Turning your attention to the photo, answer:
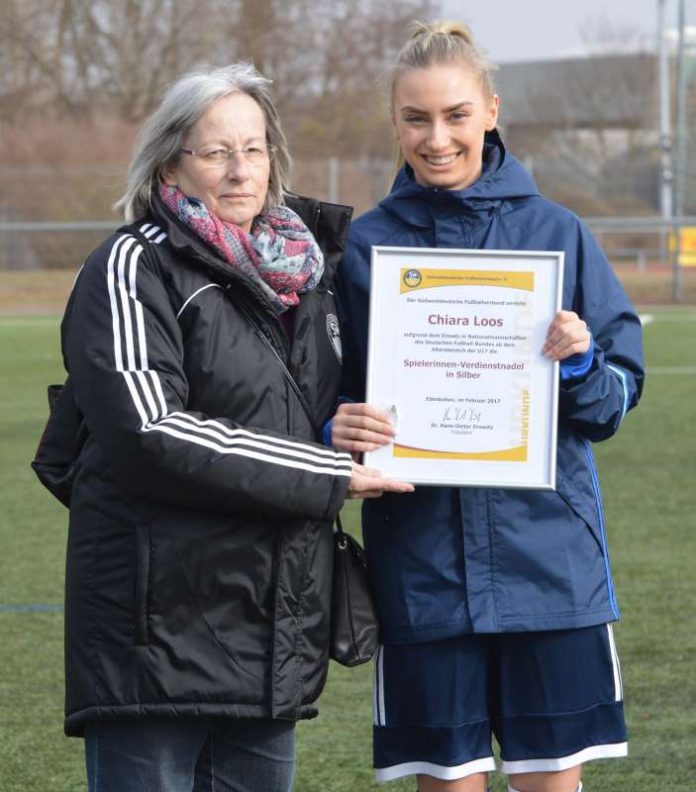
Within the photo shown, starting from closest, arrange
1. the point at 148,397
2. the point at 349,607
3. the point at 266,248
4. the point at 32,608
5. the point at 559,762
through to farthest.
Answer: the point at 148,397
the point at 266,248
the point at 349,607
the point at 559,762
the point at 32,608

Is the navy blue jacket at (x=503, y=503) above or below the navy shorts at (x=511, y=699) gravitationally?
above

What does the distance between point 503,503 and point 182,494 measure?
2.21ft

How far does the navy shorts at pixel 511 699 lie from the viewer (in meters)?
2.89

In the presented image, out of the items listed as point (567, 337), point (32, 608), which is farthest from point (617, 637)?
point (567, 337)

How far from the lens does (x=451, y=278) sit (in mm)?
2789

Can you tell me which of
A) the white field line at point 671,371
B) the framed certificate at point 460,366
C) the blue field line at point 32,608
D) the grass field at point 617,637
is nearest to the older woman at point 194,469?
the framed certificate at point 460,366

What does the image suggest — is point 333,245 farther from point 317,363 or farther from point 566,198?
point 566,198

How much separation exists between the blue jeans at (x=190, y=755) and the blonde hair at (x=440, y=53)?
116 cm

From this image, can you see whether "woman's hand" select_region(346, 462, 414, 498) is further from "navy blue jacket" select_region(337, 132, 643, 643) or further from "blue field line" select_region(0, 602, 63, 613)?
"blue field line" select_region(0, 602, 63, 613)

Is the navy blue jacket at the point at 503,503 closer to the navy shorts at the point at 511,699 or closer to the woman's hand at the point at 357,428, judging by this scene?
the navy shorts at the point at 511,699

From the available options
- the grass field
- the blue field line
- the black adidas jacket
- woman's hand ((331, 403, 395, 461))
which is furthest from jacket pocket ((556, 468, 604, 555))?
the blue field line

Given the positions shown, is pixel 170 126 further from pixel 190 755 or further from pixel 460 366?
pixel 190 755

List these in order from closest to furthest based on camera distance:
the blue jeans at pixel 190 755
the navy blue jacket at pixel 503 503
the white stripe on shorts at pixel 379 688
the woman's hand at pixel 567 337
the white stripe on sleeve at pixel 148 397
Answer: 1. the white stripe on sleeve at pixel 148 397
2. the blue jeans at pixel 190 755
3. the woman's hand at pixel 567 337
4. the navy blue jacket at pixel 503 503
5. the white stripe on shorts at pixel 379 688

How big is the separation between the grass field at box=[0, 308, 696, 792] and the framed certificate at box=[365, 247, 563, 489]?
5.55 ft
